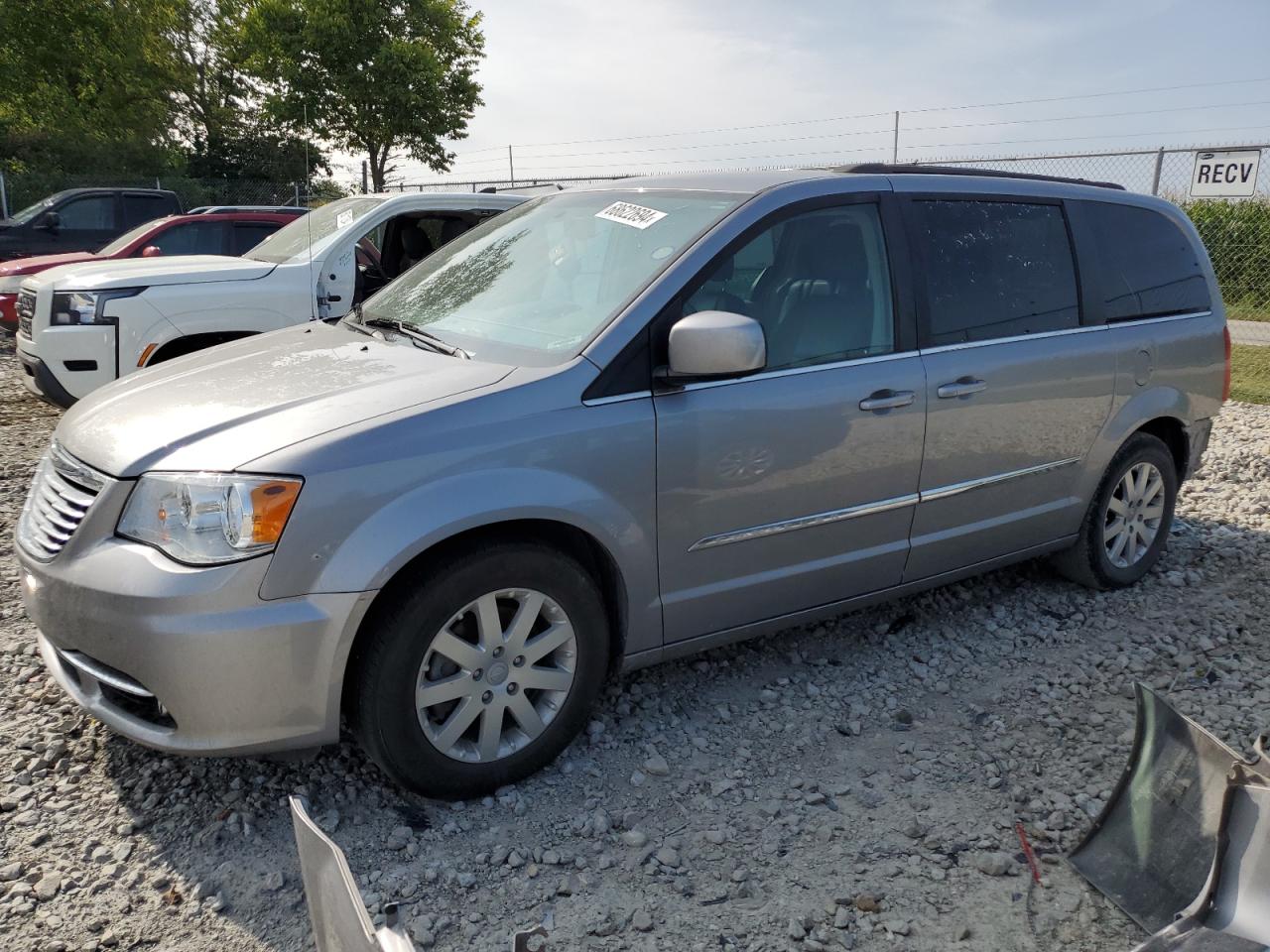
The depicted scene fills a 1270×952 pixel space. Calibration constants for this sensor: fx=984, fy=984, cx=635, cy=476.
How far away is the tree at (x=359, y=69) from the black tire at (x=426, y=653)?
2243 cm

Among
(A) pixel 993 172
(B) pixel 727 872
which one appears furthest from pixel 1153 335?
(B) pixel 727 872

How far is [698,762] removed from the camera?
3.21 meters

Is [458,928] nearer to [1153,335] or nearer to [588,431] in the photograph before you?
[588,431]

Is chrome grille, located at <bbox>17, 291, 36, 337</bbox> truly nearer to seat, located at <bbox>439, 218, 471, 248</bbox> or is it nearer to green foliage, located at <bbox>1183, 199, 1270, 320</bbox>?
seat, located at <bbox>439, 218, 471, 248</bbox>

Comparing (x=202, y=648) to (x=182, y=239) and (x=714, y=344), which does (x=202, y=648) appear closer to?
(x=714, y=344)

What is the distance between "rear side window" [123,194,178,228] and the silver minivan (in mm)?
12256

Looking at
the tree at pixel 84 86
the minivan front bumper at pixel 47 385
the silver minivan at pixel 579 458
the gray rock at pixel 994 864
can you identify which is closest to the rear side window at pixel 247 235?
the minivan front bumper at pixel 47 385

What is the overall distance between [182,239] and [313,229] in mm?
3517

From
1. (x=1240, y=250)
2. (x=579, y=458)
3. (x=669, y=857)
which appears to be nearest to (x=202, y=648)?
(x=579, y=458)

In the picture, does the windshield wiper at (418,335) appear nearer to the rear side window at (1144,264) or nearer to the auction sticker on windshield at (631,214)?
the auction sticker on windshield at (631,214)

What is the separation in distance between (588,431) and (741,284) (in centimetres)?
80

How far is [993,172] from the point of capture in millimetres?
4129

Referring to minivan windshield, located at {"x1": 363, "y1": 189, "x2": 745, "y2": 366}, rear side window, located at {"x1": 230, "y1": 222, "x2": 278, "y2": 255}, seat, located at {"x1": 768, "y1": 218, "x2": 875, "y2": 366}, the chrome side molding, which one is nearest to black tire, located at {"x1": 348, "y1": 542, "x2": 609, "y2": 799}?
the chrome side molding

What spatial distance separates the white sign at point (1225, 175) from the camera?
11039 mm
